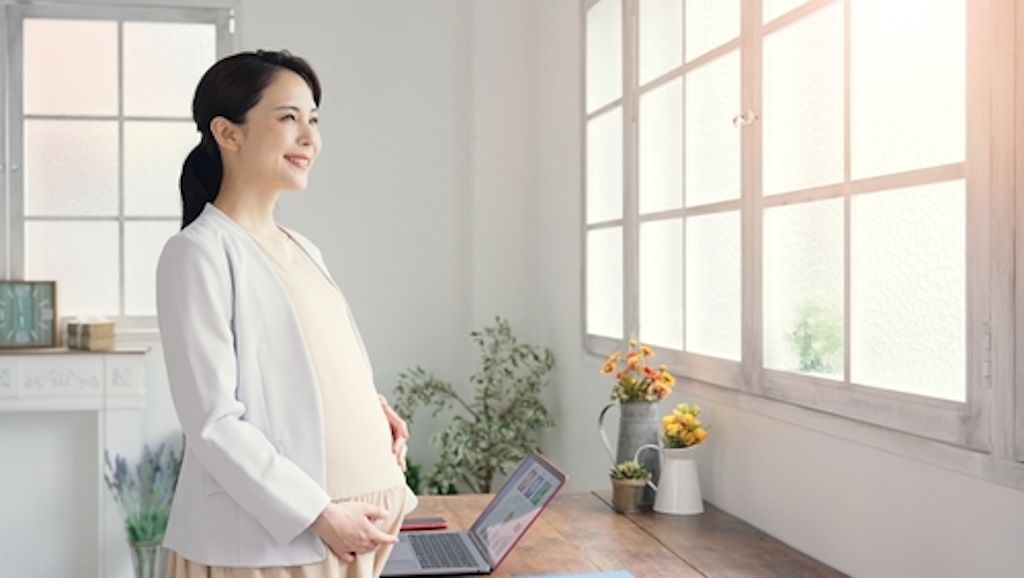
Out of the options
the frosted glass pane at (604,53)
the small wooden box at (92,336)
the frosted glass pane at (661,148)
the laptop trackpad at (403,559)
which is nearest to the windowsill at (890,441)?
the frosted glass pane at (661,148)

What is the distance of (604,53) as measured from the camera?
371cm

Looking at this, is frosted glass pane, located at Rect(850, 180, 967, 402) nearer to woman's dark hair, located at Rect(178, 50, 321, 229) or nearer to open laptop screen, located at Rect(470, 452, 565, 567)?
open laptop screen, located at Rect(470, 452, 565, 567)

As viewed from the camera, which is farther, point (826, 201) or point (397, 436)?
point (826, 201)

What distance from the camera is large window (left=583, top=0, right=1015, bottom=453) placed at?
1.72 meters

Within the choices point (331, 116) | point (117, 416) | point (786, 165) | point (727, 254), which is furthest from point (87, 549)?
point (786, 165)

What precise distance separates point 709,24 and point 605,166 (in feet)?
3.07

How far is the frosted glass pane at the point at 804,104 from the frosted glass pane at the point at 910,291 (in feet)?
0.58

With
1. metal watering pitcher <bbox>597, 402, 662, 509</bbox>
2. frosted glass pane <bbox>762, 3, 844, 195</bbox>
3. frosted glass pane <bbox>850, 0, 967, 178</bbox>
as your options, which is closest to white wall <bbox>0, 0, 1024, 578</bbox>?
metal watering pitcher <bbox>597, 402, 662, 509</bbox>

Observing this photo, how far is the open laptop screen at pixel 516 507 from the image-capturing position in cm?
224

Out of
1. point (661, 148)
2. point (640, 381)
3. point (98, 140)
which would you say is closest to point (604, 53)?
point (661, 148)

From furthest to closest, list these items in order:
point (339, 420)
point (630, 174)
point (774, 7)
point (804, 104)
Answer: point (630, 174)
point (774, 7)
point (804, 104)
point (339, 420)

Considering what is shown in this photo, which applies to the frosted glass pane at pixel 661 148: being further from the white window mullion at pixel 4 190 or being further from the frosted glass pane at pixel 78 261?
the white window mullion at pixel 4 190

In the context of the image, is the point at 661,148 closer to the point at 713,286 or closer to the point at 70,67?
the point at 713,286

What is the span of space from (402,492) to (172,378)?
0.35m
